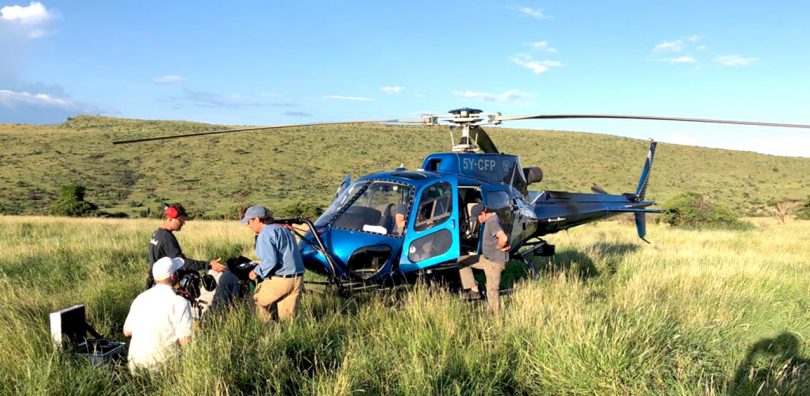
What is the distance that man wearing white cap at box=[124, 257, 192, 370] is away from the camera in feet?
14.4

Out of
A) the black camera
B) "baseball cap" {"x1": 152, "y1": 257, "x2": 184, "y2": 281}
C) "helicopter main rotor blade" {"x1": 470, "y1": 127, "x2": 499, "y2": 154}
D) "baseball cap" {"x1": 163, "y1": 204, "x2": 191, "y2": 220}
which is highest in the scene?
"helicopter main rotor blade" {"x1": 470, "y1": 127, "x2": 499, "y2": 154}

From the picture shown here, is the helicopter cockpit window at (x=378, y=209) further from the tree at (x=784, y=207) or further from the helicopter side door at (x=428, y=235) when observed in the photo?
the tree at (x=784, y=207)

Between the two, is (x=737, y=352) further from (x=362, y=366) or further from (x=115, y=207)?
(x=115, y=207)

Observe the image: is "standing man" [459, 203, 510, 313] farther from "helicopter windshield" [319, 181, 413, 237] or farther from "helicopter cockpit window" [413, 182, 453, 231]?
"helicopter windshield" [319, 181, 413, 237]

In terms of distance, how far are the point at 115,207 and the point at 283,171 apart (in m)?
19.4

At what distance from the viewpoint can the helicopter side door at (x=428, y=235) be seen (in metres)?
7.12

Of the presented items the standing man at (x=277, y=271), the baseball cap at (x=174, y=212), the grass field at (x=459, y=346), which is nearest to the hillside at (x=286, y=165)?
the baseball cap at (x=174, y=212)

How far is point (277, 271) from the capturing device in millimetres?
5941

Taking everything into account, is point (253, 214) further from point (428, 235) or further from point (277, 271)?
point (428, 235)

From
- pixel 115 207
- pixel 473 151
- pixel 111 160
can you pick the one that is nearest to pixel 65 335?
pixel 473 151

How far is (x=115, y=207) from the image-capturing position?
35531 millimetres

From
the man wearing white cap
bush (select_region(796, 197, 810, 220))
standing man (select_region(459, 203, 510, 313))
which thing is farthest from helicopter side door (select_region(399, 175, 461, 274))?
bush (select_region(796, 197, 810, 220))

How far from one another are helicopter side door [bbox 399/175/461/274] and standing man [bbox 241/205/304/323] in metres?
1.62

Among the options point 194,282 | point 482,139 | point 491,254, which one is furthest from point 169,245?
point 482,139
